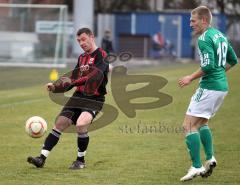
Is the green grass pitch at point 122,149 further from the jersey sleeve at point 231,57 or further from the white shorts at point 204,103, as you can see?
the jersey sleeve at point 231,57

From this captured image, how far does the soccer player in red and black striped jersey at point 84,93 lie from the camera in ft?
31.8

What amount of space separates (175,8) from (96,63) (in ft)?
172

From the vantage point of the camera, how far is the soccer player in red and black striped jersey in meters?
9.68

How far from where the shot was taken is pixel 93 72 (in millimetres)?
9688

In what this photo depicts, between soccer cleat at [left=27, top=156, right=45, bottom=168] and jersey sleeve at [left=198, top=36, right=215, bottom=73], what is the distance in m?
2.58

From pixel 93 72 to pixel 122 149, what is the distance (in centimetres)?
233

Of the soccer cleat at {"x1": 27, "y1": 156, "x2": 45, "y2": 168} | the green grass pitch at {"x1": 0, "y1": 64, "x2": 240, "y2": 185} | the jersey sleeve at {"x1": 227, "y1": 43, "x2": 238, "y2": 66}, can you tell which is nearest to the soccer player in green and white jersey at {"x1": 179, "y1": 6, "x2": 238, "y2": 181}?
the jersey sleeve at {"x1": 227, "y1": 43, "x2": 238, "y2": 66}

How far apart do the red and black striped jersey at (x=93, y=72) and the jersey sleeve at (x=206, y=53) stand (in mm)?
1628

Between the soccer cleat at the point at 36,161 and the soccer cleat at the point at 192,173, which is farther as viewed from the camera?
the soccer cleat at the point at 36,161

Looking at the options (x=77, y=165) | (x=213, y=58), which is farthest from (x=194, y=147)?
(x=77, y=165)

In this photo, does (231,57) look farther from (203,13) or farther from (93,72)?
(93,72)

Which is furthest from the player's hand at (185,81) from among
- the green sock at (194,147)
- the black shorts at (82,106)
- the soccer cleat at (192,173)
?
the black shorts at (82,106)

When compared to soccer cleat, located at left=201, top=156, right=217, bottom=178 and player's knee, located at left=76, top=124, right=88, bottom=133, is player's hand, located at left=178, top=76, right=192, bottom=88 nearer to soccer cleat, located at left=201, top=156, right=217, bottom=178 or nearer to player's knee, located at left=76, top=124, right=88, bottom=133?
soccer cleat, located at left=201, top=156, right=217, bottom=178

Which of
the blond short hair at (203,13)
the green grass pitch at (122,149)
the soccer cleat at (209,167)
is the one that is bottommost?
the green grass pitch at (122,149)
